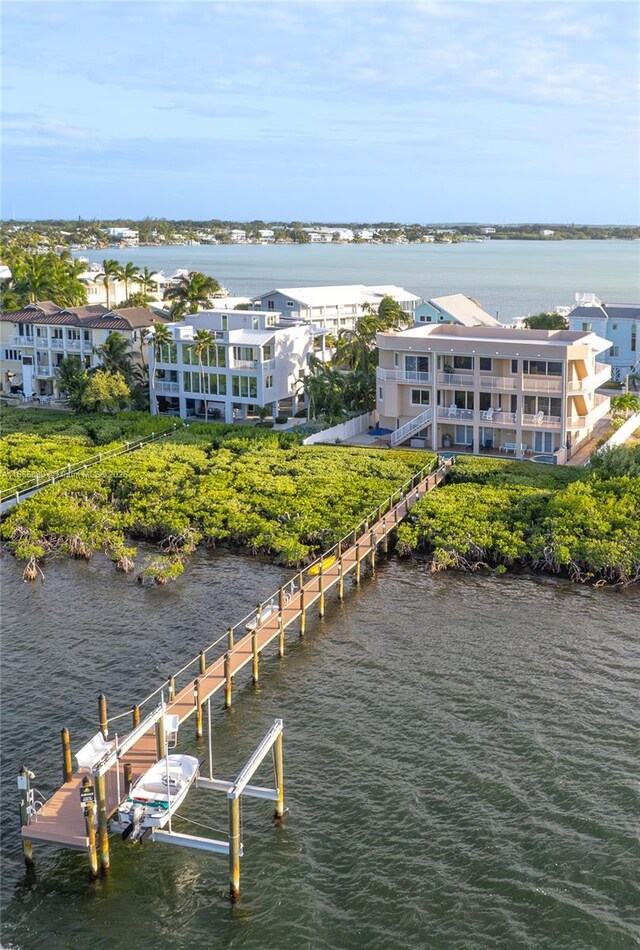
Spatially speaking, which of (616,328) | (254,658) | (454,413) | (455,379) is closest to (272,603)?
(254,658)

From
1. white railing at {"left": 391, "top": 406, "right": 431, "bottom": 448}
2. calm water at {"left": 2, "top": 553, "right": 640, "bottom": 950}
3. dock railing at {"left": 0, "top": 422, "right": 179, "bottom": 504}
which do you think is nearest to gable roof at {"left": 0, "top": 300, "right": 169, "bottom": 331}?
dock railing at {"left": 0, "top": 422, "right": 179, "bottom": 504}

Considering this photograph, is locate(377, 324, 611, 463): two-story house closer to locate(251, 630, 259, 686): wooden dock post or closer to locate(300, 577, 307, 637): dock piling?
locate(300, 577, 307, 637): dock piling

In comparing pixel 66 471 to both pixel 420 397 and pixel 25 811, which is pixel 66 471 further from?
pixel 25 811

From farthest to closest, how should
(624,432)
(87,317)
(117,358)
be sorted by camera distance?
1. (87,317)
2. (117,358)
3. (624,432)

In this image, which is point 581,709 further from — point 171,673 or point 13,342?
point 13,342

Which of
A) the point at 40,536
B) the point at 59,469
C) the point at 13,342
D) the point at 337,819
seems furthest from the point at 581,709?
the point at 13,342

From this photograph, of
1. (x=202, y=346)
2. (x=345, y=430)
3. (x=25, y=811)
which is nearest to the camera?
(x=25, y=811)
